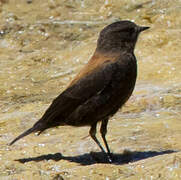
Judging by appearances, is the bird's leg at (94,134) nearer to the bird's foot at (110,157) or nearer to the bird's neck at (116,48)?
the bird's foot at (110,157)

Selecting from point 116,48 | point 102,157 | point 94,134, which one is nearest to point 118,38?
point 116,48

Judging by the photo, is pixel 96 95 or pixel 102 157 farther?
pixel 102 157

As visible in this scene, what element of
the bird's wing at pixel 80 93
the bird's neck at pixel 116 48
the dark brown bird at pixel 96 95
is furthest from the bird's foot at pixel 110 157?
the bird's neck at pixel 116 48

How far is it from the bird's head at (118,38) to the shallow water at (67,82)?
119 centimetres

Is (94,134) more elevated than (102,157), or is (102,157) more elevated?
(94,134)

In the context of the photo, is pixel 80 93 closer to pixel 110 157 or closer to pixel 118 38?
pixel 110 157

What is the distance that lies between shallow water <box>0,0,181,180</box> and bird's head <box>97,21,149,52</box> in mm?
1186

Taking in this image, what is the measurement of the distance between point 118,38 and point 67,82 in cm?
272

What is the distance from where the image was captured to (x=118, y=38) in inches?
306

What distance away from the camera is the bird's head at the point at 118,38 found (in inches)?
303

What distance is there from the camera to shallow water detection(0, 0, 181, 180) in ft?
22.6

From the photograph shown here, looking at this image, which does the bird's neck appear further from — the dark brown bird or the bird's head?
the dark brown bird

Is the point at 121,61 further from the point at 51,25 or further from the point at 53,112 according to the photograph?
the point at 51,25

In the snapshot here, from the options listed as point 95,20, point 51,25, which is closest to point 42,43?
point 51,25
